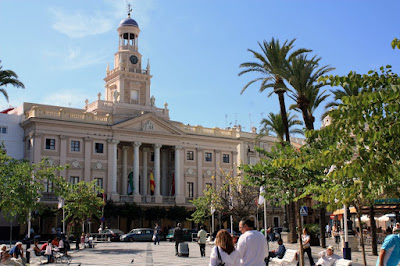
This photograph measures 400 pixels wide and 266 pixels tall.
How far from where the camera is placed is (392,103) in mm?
8016

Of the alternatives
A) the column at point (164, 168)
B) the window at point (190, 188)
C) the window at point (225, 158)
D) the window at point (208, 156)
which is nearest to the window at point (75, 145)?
the column at point (164, 168)

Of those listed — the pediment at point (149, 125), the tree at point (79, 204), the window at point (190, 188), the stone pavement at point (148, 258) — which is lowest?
the stone pavement at point (148, 258)

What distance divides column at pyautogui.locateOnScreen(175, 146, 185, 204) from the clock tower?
22.9ft

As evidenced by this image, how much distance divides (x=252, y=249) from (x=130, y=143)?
53546 millimetres

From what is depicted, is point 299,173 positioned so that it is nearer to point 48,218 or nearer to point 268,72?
point 268,72

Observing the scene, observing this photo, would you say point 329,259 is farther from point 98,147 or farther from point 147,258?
point 98,147

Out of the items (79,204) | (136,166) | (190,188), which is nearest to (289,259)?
(79,204)

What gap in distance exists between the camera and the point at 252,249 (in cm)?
873

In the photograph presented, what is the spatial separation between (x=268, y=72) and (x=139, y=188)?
34.9 m

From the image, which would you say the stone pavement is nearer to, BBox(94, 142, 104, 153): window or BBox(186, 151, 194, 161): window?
BBox(94, 142, 104, 153): window

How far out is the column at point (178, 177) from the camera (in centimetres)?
6253

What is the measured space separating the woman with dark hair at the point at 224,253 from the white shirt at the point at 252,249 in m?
0.16

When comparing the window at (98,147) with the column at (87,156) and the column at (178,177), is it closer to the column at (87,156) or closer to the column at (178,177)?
the column at (87,156)

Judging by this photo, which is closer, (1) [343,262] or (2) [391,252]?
(2) [391,252]
